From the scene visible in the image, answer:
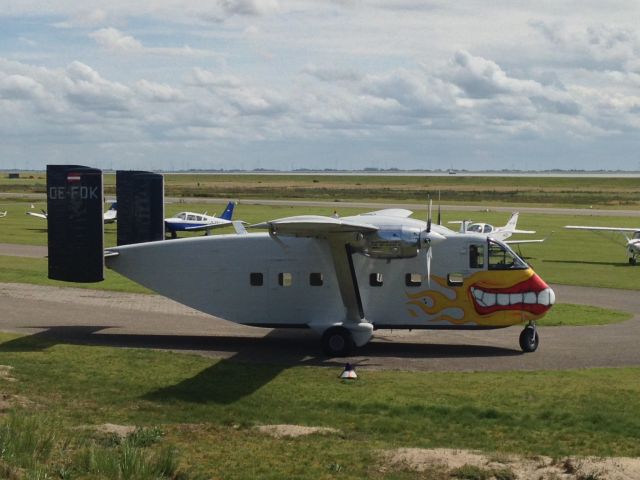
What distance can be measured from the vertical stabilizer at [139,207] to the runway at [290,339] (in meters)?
3.09

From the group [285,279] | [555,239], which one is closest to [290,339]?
[285,279]

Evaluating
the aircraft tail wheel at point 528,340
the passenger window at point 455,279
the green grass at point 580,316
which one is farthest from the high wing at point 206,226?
the aircraft tail wheel at point 528,340

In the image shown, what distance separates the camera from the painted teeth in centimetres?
2405

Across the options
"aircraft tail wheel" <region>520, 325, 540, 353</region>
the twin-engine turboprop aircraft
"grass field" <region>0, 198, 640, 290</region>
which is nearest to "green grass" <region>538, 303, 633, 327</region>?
"aircraft tail wheel" <region>520, 325, 540, 353</region>

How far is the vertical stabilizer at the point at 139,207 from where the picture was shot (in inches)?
1090

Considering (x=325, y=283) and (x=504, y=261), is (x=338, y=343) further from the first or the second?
(x=504, y=261)

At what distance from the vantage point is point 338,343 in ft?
78.3

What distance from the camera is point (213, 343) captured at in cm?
2562

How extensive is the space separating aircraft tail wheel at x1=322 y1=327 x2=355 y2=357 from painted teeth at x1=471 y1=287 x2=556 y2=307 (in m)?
3.83

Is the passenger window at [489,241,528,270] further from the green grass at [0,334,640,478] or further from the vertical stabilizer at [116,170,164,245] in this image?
the vertical stabilizer at [116,170,164,245]

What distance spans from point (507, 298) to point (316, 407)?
26.9 feet

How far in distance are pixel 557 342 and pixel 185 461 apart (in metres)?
14.6

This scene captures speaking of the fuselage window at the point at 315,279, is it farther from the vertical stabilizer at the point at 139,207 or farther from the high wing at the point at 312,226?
the vertical stabilizer at the point at 139,207

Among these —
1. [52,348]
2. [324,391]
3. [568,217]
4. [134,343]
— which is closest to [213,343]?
[134,343]
